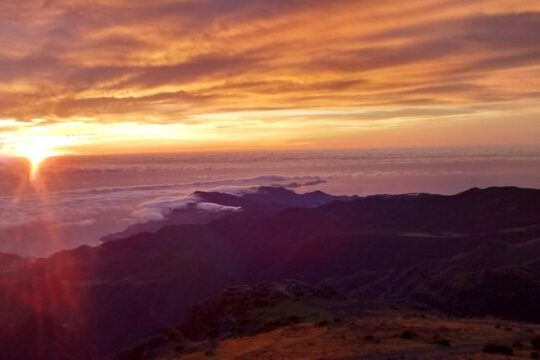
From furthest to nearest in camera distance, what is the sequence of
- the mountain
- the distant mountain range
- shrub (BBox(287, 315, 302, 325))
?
the mountain < the distant mountain range < shrub (BBox(287, 315, 302, 325))

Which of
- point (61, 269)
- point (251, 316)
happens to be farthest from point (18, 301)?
point (251, 316)

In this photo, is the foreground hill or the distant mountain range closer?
the foreground hill

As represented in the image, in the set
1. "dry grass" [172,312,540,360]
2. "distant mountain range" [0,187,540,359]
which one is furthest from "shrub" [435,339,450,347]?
"distant mountain range" [0,187,540,359]

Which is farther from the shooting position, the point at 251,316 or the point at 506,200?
the point at 506,200

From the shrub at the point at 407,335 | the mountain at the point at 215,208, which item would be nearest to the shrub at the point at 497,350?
the shrub at the point at 407,335

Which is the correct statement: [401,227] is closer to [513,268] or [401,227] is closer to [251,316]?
[513,268]

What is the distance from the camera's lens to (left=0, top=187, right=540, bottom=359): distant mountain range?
219 feet

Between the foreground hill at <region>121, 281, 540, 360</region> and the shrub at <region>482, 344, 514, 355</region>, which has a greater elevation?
the shrub at <region>482, 344, 514, 355</region>

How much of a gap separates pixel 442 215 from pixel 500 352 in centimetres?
9518

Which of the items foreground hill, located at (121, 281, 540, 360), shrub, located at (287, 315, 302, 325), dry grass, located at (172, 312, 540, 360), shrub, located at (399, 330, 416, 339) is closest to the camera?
dry grass, located at (172, 312, 540, 360)

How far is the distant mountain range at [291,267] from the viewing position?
66.8 metres

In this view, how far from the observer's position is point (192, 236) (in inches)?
5089

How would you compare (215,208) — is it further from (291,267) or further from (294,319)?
(294,319)

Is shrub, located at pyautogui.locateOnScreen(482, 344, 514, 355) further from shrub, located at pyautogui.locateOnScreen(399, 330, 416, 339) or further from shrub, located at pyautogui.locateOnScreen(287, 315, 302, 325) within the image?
shrub, located at pyautogui.locateOnScreen(287, 315, 302, 325)
